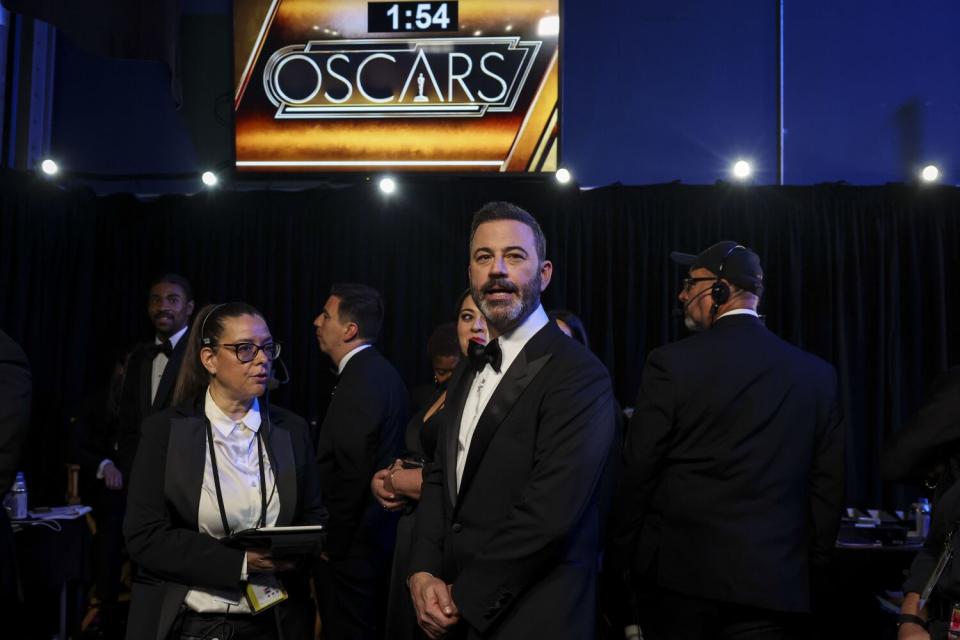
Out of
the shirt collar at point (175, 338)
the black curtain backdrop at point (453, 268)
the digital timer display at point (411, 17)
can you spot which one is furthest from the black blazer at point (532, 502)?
the digital timer display at point (411, 17)

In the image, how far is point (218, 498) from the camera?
8.48 feet

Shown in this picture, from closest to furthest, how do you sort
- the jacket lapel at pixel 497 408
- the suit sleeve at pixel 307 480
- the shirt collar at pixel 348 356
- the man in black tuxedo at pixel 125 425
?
the jacket lapel at pixel 497 408
the suit sleeve at pixel 307 480
the shirt collar at pixel 348 356
the man in black tuxedo at pixel 125 425

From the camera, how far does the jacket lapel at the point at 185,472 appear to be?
2549mm

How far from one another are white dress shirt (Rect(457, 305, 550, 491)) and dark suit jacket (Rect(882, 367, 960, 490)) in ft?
3.16

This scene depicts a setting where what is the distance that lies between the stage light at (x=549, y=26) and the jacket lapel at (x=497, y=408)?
13.4ft

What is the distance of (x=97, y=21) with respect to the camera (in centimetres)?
518

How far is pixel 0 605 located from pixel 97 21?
3.39m

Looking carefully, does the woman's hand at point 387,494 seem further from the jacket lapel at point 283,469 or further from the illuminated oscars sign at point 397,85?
the illuminated oscars sign at point 397,85

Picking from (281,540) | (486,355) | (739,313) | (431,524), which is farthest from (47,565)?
(739,313)

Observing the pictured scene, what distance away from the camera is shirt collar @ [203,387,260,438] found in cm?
269

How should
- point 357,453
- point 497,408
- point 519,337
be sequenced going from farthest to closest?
point 357,453 < point 519,337 < point 497,408

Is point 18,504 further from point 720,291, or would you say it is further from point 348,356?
point 720,291

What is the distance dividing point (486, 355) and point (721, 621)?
4.34ft

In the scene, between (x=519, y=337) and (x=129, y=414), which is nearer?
(x=519, y=337)
